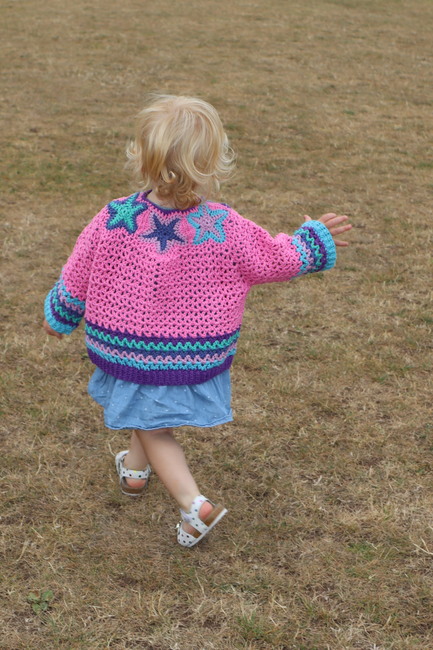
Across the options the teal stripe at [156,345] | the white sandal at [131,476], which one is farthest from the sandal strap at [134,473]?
the teal stripe at [156,345]

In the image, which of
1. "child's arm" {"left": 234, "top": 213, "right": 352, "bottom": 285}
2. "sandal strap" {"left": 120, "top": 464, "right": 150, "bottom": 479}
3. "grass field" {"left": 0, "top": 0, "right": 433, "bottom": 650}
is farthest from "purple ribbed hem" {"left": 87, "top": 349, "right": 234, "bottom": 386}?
"grass field" {"left": 0, "top": 0, "right": 433, "bottom": 650}

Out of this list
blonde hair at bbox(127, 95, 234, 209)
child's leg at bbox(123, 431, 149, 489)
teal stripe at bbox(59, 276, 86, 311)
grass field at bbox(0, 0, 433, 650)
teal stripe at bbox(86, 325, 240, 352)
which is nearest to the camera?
blonde hair at bbox(127, 95, 234, 209)

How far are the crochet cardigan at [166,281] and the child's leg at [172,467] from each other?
0.23 metres

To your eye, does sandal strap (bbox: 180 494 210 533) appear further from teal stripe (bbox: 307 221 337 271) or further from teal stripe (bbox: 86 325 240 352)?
teal stripe (bbox: 307 221 337 271)

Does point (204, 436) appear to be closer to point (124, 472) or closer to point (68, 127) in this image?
point (124, 472)

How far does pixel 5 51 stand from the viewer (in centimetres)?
1070

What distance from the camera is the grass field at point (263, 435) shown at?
2828 millimetres

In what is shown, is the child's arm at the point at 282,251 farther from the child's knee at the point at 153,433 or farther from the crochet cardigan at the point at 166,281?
the child's knee at the point at 153,433

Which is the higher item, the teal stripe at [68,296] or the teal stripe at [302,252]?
the teal stripe at [302,252]

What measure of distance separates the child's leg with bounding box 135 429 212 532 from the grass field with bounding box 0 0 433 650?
0.74 ft

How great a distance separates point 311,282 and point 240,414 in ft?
4.98

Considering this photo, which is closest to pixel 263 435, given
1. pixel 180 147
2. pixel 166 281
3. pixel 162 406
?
pixel 162 406

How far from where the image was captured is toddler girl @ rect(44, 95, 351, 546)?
9.16ft

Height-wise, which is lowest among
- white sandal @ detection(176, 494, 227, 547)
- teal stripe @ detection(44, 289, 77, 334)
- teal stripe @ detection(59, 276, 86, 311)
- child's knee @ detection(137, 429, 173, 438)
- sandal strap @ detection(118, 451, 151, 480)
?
sandal strap @ detection(118, 451, 151, 480)
